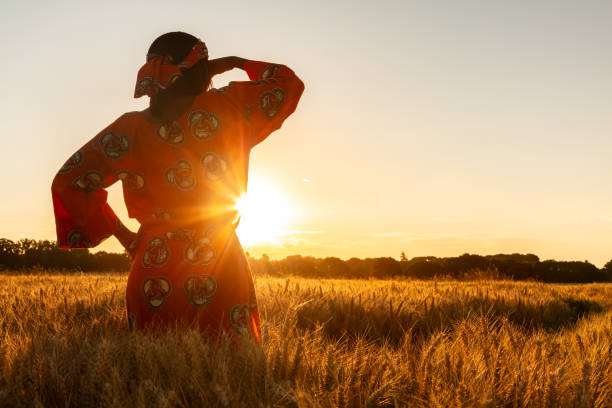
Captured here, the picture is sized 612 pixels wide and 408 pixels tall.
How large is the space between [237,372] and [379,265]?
1457 centimetres

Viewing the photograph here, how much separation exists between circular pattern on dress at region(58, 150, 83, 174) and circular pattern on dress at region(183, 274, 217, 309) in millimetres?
743

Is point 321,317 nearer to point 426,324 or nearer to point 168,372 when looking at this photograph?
point 426,324

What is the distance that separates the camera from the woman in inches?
86.6

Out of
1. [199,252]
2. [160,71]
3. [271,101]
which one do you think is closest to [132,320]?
[199,252]

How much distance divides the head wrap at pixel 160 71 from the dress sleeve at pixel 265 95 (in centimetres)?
23

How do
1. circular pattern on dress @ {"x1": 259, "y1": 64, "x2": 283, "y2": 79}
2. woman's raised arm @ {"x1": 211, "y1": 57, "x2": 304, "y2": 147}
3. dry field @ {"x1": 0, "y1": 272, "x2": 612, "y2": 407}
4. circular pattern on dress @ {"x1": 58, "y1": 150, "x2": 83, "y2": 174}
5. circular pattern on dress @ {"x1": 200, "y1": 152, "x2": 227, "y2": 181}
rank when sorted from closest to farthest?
1. dry field @ {"x1": 0, "y1": 272, "x2": 612, "y2": 407}
2. circular pattern on dress @ {"x1": 58, "y1": 150, "x2": 83, "y2": 174}
3. circular pattern on dress @ {"x1": 200, "y1": 152, "x2": 227, "y2": 181}
4. woman's raised arm @ {"x1": 211, "y1": 57, "x2": 304, "y2": 147}
5. circular pattern on dress @ {"x1": 259, "y1": 64, "x2": 283, "y2": 79}

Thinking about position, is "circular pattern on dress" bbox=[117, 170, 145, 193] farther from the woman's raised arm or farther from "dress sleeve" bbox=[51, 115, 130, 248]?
the woman's raised arm

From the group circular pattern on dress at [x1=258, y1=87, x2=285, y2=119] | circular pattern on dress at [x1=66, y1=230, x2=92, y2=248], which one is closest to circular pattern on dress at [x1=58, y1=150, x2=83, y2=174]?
circular pattern on dress at [x1=66, y1=230, x2=92, y2=248]

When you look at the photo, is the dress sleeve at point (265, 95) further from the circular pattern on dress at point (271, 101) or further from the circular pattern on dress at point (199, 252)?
the circular pattern on dress at point (199, 252)

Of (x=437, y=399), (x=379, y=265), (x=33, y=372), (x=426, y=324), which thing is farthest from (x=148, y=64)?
(x=379, y=265)

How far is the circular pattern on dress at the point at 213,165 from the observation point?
2.27 metres

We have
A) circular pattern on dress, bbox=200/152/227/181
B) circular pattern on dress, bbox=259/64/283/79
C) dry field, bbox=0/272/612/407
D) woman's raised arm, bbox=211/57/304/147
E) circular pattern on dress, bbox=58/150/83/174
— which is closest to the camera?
dry field, bbox=0/272/612/407

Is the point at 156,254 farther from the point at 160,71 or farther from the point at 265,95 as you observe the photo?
the point at 265,95

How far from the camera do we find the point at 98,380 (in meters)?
1.41
